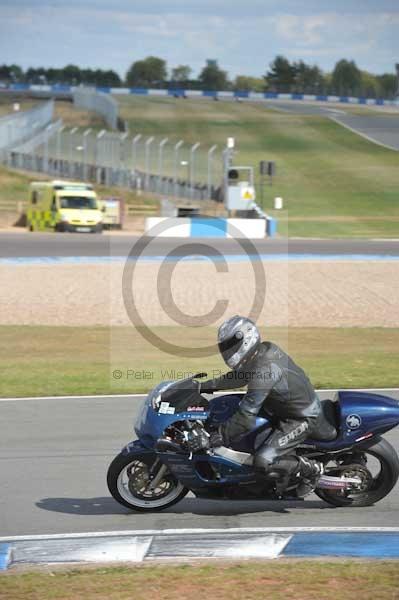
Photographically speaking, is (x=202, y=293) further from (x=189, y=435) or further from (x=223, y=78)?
(x=223, y=78)

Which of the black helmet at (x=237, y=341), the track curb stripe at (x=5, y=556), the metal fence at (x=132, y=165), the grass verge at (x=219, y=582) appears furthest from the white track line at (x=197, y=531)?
the metal fence at (x=132, y=165)

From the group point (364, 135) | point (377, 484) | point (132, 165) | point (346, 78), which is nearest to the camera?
point (377, 484)

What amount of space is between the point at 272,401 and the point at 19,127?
58.3m

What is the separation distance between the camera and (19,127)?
208ft

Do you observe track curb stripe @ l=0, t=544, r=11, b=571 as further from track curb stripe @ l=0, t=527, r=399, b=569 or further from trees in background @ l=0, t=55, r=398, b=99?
trees in background @ l=0, t=55, r=398, b=99

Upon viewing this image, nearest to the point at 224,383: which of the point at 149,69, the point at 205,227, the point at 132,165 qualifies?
the point at 205,227

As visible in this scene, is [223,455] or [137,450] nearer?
[223,455]

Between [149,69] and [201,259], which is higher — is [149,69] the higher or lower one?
the higher one

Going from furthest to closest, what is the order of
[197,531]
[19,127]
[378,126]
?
[19,127] → [378,126] → [197,531]

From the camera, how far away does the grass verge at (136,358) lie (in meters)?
13.9

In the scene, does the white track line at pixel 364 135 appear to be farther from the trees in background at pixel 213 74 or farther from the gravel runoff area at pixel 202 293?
the trees in background at pixel 213 74

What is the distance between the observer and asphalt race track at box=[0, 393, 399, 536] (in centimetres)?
752

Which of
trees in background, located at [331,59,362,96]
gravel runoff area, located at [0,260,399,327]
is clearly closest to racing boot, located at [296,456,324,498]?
gravel runoff area, located at [0,260,399,327]

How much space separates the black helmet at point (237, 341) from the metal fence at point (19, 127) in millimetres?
55338
